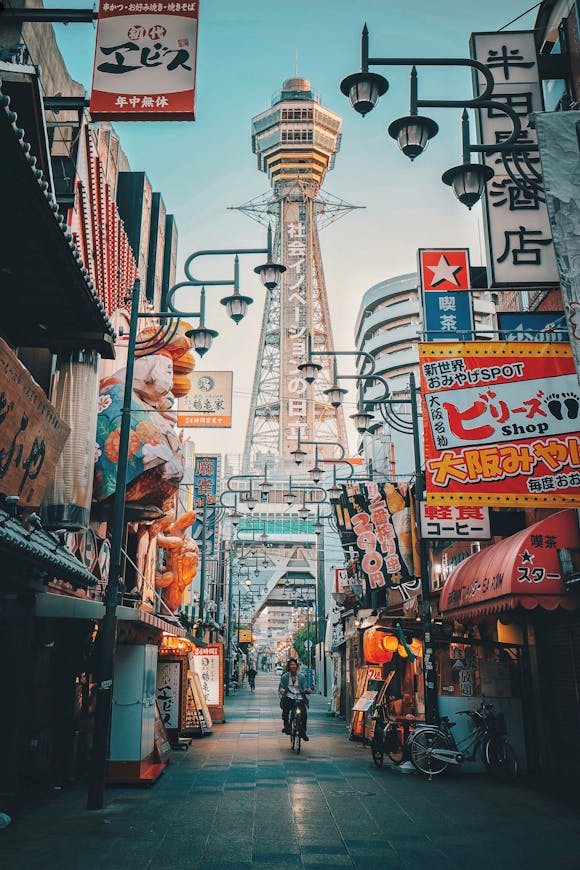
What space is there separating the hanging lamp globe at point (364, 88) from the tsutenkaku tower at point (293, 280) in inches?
3986

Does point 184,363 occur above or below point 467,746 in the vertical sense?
above

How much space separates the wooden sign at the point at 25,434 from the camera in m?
8.35

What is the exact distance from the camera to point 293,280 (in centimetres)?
12144

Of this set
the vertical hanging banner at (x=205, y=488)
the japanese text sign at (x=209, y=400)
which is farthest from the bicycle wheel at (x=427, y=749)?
the vertical hanging banner at (x=205, y=488)

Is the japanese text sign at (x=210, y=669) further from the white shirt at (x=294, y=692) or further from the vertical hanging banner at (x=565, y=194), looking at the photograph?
the vertical hanging banner at (x=565, y=194)

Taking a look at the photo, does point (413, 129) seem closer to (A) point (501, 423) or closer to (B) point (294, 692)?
(A) point (501, 423)

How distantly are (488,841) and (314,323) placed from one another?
11366 cm

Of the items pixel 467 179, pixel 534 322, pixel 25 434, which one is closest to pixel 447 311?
pixel 534 322

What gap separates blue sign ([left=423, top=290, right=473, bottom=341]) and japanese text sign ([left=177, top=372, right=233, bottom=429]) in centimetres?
1501

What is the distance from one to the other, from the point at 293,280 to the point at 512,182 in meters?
113

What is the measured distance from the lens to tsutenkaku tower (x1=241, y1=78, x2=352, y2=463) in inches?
4680

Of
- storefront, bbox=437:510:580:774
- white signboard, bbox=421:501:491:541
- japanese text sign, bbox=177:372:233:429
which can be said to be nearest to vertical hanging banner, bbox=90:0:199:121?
storefront, bbox=437:510:580:774

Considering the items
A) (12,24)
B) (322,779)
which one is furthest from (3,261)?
(322,779)

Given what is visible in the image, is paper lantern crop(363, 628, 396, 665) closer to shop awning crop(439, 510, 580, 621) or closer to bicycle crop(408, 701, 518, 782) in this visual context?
bicycle crop(408, 701, 518, 782)
